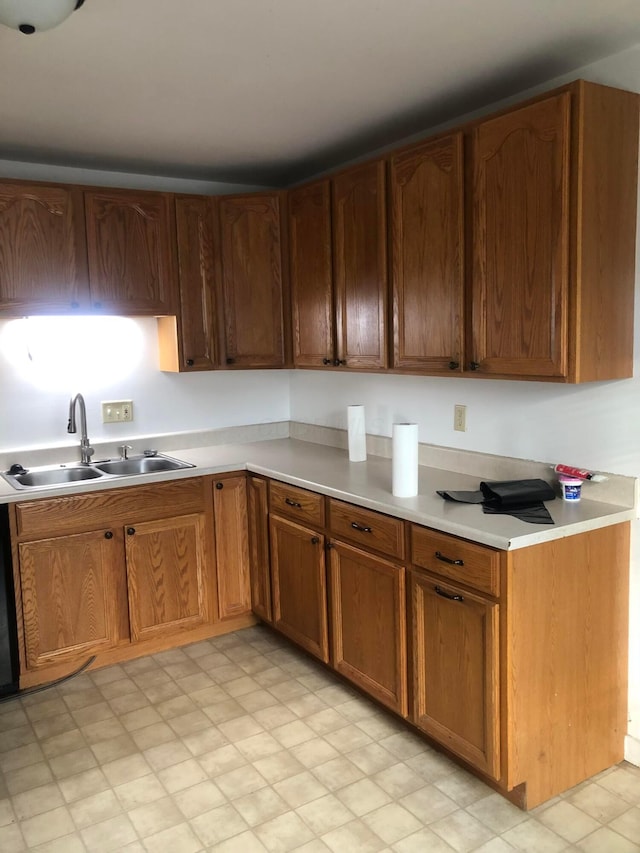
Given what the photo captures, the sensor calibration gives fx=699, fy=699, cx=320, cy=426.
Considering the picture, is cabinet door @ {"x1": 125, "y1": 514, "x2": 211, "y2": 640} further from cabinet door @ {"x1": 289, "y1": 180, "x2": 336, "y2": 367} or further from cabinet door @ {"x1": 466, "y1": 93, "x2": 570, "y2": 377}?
cabinet door @ {"x1": 466, "y1": 93, "x2": 570, "y2": 377}

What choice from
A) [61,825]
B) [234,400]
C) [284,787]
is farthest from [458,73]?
[61,825]

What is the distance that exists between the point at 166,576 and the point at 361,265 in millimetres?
1688

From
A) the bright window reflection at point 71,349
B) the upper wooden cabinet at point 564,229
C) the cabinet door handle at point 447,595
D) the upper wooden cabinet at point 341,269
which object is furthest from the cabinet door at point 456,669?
the bright window reflection at point 71,349

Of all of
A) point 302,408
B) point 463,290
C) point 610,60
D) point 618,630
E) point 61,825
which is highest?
point 610,60

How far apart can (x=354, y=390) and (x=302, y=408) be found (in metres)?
0.56

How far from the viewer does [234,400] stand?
4055 mm

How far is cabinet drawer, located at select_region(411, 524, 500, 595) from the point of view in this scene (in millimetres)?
2102

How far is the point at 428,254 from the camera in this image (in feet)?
8.66

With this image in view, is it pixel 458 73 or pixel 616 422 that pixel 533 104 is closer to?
pixel 458 73

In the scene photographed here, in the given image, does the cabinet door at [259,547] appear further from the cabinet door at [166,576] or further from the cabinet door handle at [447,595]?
the cabinet door handle at [447,595]

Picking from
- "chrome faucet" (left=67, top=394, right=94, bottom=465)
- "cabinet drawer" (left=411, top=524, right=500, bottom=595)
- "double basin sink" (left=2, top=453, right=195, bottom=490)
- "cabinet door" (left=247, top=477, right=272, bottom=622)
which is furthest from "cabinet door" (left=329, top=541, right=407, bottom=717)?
"chrome faucet" (left=67, top=394, right=94, bottom=465)

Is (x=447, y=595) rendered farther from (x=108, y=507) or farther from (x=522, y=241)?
(x=108, y=507)

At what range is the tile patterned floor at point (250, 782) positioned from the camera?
209 cm

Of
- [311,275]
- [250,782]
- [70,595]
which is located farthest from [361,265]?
[250,782]
